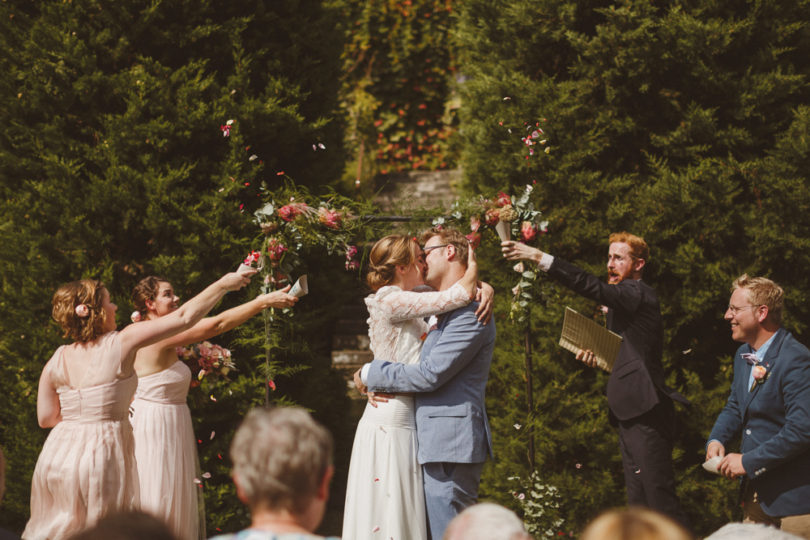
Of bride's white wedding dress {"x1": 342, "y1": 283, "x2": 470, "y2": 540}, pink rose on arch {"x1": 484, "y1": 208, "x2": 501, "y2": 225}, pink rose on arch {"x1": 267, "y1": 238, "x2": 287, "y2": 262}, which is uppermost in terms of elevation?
pink rose on arch {"x1": 484, "y1": 208, "x2": 501, "y2": 225}

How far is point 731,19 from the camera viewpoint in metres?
5.51

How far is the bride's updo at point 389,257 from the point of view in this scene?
4188 mm

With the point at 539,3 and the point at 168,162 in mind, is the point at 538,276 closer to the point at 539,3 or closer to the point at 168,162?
the point at 539,3

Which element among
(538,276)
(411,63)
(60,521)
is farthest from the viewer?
(411,63)

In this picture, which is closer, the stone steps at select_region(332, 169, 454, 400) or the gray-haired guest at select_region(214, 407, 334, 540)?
the gray-haired guest at select_region(214, 407, 334, 540)

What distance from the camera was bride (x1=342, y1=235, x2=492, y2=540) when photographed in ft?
12.9

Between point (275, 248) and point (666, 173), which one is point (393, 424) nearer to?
point (275, 248)

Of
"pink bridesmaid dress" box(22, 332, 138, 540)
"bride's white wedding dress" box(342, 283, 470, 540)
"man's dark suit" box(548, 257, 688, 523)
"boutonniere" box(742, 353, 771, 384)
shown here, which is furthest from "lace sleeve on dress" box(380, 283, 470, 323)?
"boutonniere" box(742, 353, 771, 384)

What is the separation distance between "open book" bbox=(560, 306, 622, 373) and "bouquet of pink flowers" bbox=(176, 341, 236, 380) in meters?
2.40

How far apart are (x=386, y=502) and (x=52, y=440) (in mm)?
1794

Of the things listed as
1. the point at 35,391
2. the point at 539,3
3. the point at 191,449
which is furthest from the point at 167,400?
the point at 539,3

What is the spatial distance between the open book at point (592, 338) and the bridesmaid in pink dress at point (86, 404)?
2.29 m

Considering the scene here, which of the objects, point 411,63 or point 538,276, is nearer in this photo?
point 538,276

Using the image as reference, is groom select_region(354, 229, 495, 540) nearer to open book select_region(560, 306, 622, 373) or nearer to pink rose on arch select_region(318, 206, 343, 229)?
open book select_region(560, 306, 622, 373)
